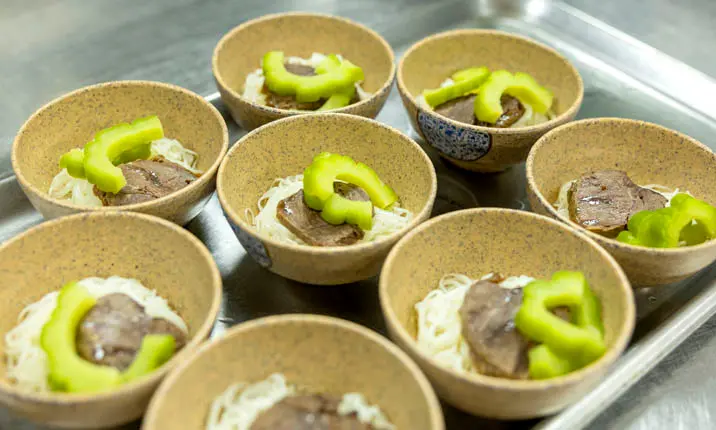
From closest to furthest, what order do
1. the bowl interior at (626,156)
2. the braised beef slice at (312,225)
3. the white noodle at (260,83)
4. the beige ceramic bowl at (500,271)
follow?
the beige ceramic bowl at (500,271), the braised beef slice at (312,225), the bowl interior at (626,156), the white noodle at (260,83)

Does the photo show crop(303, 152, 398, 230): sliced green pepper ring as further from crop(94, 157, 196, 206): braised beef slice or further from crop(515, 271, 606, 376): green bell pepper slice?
crop(515, 271, 606, 376): green bell pepper slice

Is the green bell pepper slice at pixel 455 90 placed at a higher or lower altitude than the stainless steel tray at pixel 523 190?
higher

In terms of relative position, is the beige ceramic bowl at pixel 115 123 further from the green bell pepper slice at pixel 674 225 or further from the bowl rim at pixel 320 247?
the green bell pepper slice at pixel 674 225

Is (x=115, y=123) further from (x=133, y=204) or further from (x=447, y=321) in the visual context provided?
(x=447, y=321)

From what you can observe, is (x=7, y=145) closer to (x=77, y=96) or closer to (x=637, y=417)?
(x=77, y=96)

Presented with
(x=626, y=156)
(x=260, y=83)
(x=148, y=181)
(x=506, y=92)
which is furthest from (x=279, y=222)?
(x=626, y=156)

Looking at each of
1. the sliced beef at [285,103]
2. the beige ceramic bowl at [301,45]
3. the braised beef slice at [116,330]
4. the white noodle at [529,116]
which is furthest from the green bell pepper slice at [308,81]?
the braised beef slice at [116,330]

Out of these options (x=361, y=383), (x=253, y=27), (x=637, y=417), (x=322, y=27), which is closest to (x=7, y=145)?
(x=253, y=27)
